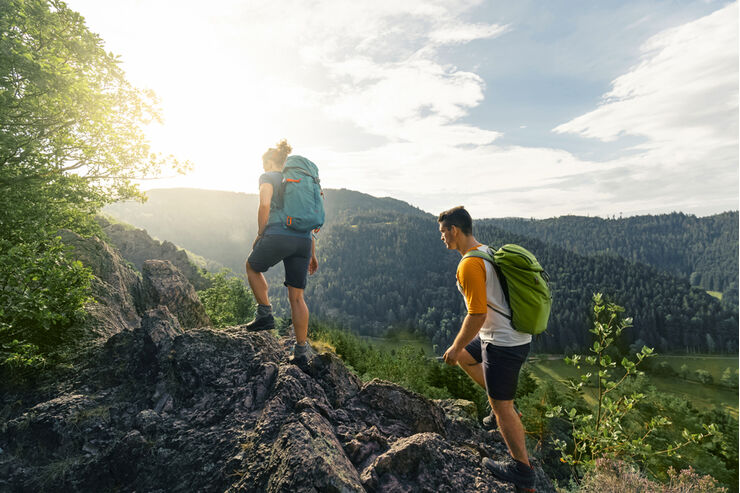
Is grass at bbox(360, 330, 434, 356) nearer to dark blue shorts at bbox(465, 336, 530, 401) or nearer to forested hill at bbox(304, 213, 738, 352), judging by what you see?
forested hill at bbox(304, 213, 738, 352)

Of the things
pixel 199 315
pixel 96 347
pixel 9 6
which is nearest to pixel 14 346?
pixel 96 347

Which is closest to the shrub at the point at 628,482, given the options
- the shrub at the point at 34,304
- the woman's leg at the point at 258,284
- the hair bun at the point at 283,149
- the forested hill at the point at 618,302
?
the woman's leg at the point at 258,284

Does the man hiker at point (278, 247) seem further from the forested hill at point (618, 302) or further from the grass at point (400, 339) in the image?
the grass at point (400, 339)

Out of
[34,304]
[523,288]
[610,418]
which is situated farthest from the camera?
[610,418]

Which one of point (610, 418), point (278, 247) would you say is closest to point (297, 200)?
point (278, 247)

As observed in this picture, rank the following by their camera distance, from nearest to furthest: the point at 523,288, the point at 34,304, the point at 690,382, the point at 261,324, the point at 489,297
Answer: the point at 523,288
the point at 489,297
the point at 34,304
the point at 261,324
the point at 690,382

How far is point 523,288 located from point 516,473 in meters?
1.97

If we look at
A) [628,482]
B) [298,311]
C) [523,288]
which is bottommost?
[628,482]

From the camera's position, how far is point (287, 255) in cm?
A: 477

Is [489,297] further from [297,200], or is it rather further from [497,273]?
[297,200]

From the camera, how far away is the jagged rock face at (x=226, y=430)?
10.6 ft

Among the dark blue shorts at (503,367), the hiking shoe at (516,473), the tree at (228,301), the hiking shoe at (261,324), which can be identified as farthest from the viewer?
the tree at (228,301)

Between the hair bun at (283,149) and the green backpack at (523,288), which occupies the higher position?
the hair bun at (283,149)

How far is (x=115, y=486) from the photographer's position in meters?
3.40
